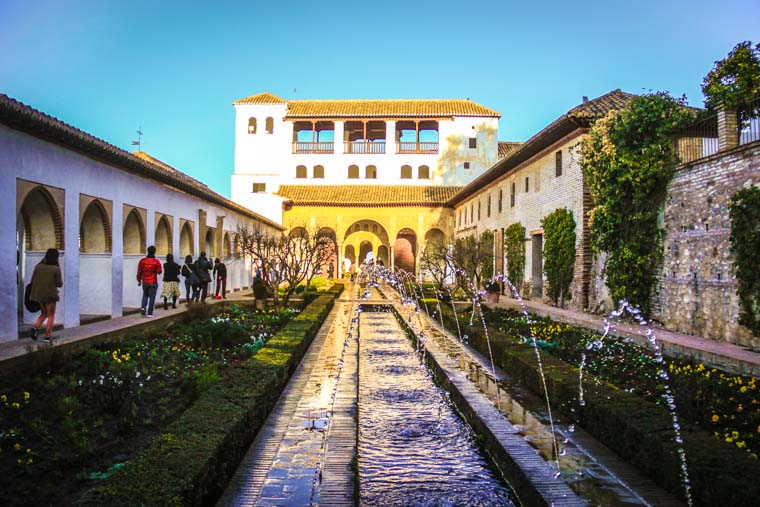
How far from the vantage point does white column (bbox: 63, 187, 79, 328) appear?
35.0 ft

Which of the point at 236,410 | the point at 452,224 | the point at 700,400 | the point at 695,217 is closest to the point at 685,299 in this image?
the point at 695,217

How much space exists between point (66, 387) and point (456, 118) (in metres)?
36.7

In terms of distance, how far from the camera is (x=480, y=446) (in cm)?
500

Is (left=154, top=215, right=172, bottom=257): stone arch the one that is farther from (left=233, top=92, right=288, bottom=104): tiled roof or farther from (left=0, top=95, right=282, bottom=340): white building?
(left=233, top=92, right=288, bottom=104): tiled roof

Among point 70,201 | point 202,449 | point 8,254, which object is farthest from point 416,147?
point 202,449

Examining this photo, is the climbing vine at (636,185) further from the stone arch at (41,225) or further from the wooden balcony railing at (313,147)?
the wooden balcony railing at (313,147)

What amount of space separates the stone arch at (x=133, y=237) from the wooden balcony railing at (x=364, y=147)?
89.4 feet

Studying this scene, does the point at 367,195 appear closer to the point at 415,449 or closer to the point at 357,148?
the point at 357,148

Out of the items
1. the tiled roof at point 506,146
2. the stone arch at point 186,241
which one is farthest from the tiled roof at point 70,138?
the tiled roof at point 506,146

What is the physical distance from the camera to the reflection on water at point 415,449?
4008 millimetres

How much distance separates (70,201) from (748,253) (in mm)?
11265

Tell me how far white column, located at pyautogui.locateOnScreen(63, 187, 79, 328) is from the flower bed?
2.68m

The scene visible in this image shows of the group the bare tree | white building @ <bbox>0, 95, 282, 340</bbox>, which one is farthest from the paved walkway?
white building @ <bbox>0, 95, 282, 340</bbox>

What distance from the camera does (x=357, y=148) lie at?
4109 centimetres
